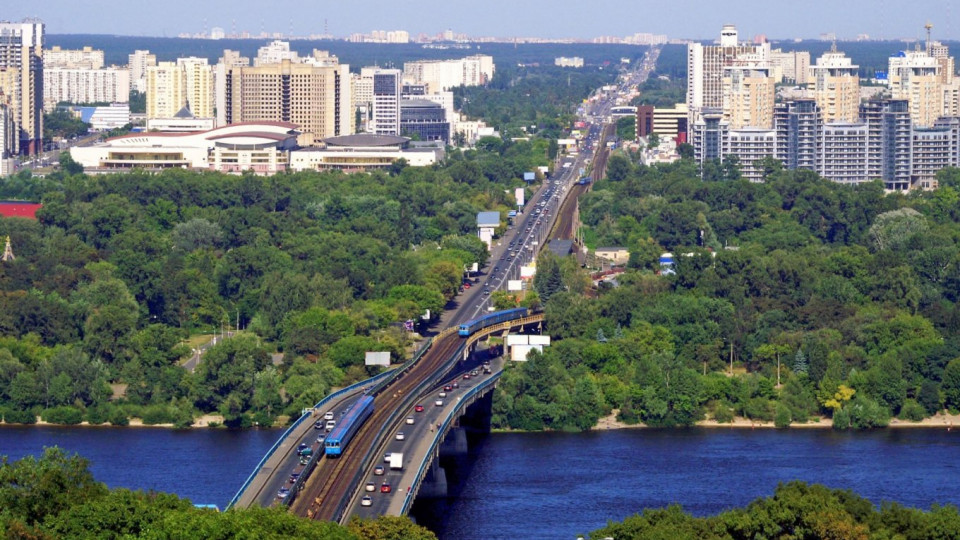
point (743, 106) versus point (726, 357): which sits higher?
point (743, 106)

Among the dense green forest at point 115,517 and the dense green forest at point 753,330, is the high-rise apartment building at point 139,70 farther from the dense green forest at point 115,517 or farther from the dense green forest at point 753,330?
the dense green forest at point 115,517

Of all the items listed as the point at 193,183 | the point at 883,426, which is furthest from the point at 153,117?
the point at 883,426

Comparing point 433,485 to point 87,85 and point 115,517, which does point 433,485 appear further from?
point 87,85

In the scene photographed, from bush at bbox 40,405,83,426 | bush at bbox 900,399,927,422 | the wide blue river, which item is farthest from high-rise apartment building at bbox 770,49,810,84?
bush at bbox 40,405,83,426

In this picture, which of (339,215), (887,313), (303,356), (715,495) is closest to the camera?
(715,495)

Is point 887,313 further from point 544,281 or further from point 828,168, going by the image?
point 828,168

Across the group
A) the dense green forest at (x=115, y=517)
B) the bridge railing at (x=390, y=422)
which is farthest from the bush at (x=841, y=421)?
the dense green forest at (x=115, y=517)

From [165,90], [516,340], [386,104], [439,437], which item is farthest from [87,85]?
[439,437]
